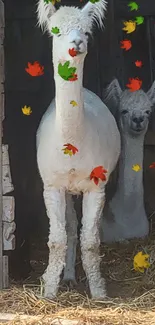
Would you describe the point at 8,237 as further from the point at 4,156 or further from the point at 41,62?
the point at 41,62

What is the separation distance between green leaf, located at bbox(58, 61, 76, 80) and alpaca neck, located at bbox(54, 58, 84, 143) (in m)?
0.02

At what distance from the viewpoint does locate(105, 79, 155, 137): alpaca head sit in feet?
15.7

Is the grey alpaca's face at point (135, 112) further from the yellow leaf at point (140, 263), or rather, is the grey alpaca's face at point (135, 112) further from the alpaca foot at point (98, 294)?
the alpaca foot at point (98, 294)

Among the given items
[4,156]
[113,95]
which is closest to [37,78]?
[113,95]

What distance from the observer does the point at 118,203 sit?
5.00m

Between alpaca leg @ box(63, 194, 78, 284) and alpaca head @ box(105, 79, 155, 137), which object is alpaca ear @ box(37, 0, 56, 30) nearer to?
alpaca leg @ box(63, 194, 78, 284)

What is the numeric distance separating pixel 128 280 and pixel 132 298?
53cm

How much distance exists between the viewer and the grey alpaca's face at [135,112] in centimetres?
479

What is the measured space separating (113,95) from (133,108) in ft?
0.79

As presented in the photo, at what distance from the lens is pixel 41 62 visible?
5.57 metres

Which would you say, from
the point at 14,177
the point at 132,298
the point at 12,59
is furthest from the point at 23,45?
the point at 132,298

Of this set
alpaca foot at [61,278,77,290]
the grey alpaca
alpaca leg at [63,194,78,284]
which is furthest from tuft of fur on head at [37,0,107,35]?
alpaca foot at [61,278,77,290]

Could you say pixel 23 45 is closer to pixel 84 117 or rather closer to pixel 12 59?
pixel 12 59

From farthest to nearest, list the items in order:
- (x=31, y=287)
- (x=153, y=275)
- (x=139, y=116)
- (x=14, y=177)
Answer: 1. (x=14, y=177)
2. (x=139, y=116)
3. (x=153, y=275)
4. (x=31, y=287)
